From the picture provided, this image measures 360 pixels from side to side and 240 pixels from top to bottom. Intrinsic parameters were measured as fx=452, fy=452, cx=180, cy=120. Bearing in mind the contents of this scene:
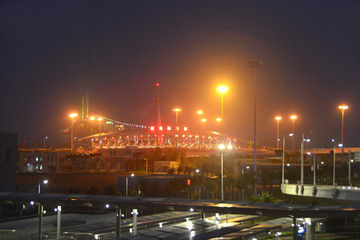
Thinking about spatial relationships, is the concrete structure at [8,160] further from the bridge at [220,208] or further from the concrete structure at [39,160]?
the concrete structure at [39,160]

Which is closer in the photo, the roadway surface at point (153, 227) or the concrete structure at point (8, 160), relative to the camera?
the roadway surface at point (153, 227)

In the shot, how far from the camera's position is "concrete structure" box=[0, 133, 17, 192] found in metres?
40.3

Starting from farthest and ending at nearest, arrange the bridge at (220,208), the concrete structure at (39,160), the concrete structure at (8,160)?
1. the concrete structure at (39,160)
2. the concrete structure at (8,160)
3. the bridge at (220,208)

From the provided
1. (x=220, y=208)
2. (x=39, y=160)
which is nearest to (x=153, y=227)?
(x=220, y=208)

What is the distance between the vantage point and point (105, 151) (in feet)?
381

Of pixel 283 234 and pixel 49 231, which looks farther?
pixel 283 234

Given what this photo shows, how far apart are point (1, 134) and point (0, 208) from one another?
10460 millimetres

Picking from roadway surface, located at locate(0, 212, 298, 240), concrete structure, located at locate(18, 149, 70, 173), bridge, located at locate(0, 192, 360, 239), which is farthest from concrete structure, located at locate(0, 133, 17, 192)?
concrete structure, located at locate(18, 149, 70, 173)

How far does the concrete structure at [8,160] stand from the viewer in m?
40.3

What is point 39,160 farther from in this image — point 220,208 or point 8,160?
point 220,208

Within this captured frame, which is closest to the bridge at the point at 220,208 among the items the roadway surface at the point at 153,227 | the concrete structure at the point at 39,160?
the roadway surface at the point at 153,227

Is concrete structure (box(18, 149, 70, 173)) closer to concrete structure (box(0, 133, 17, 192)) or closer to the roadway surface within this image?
concrete structure (box(0, 133, 17, 192))

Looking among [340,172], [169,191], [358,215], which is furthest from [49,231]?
[340,172]

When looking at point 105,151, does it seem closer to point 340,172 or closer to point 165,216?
A: point 340,172
